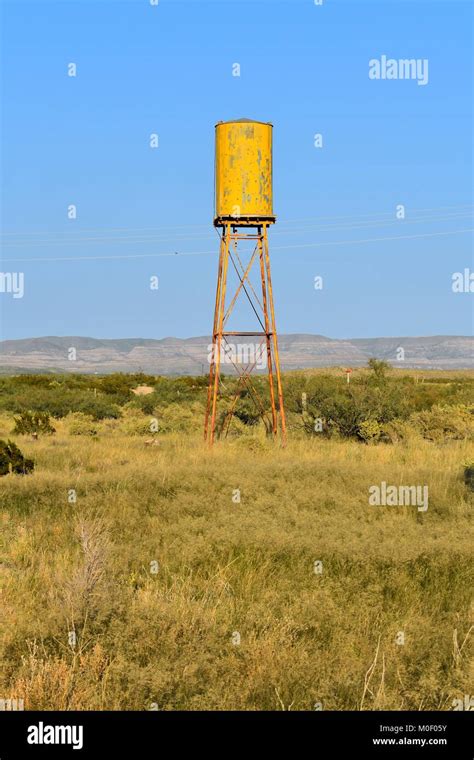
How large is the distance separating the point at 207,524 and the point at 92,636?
13.1ft

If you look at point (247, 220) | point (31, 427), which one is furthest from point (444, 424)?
point (31, 427)

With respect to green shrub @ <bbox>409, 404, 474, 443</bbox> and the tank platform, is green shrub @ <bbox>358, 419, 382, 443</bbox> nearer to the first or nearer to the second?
green shrub @ <bbox>409, 404, 474, 443</bbox>

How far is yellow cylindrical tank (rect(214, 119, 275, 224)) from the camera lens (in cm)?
1975

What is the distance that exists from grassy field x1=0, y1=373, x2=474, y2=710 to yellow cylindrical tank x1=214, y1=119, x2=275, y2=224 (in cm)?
779

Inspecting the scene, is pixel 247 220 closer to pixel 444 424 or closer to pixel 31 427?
pixel 444 424

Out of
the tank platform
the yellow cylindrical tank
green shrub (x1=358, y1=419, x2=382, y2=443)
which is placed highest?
the yellow cylindrical tank

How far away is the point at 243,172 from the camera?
19.7 meters

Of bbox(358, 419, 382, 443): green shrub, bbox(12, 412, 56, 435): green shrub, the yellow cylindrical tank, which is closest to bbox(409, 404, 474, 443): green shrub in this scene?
bbox(358, 419, 382, 443): green shrub

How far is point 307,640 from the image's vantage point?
6711 millimetres

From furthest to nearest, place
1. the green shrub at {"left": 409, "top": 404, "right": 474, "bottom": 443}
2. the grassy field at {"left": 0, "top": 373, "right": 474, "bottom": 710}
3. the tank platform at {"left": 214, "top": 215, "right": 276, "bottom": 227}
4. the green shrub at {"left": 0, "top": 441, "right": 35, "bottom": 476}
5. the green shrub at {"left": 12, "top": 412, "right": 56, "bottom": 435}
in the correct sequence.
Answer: the green shrub at {"left": 12, "top": 412, "right": 56, "bottom": 435} → the green shrub at {"left": 409, "top": 404, "right": 474, "bottom": 443} → the tank platform at {"left": 214, "top": 215, "right": 276, "bottom": 227} → the green shrub at {"left": 0, "top": 441, "right": 35, "bottom": 476} → the grassy field at {"left": 0, "top": 373, "right": 474, "bottom": 710}

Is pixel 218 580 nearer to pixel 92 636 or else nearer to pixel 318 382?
pixel 92 636

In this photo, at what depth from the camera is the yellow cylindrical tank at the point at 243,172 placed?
19750 millimetres

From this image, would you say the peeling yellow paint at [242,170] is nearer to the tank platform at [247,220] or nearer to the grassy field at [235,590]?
the tank platform at [247,220]

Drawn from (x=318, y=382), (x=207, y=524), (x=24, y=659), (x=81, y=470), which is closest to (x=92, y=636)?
(x=24, y=659)
